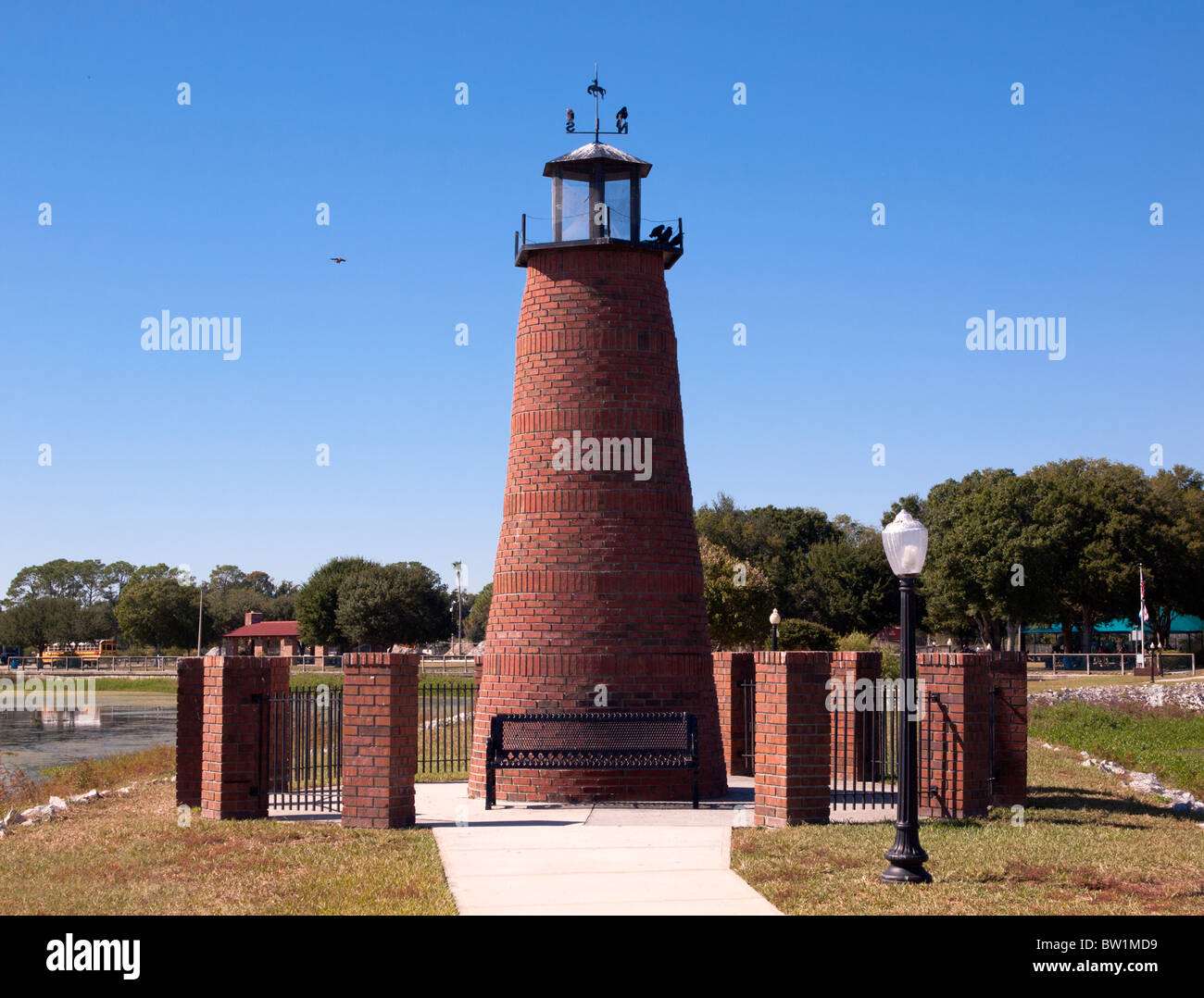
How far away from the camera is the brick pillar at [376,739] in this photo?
11703 millimetres

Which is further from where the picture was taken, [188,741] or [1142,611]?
[1142,611]

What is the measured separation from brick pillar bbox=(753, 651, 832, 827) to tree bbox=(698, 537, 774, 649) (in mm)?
33218

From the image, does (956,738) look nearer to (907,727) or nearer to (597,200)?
(907,727)

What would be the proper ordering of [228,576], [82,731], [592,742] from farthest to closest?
[228,576]
[82,731]
[592,742]

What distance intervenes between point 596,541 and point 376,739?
3.88m

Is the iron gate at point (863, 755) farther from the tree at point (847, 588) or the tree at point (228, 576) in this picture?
the tree at point (228, 576)

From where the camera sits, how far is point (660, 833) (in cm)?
1154

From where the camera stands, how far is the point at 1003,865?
9.40 metres

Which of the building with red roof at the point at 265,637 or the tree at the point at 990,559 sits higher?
the tree at the point at 990,559

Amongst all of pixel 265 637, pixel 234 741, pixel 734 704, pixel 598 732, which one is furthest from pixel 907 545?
pixel 265 637

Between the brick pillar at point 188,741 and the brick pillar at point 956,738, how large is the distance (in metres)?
8.22

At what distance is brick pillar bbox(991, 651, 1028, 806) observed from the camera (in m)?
13.0

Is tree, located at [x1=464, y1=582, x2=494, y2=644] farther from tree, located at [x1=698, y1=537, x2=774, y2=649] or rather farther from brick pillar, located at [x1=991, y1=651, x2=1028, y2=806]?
brick pillar, located at [x1=991, y1=651, x2=1028, y2=806]
